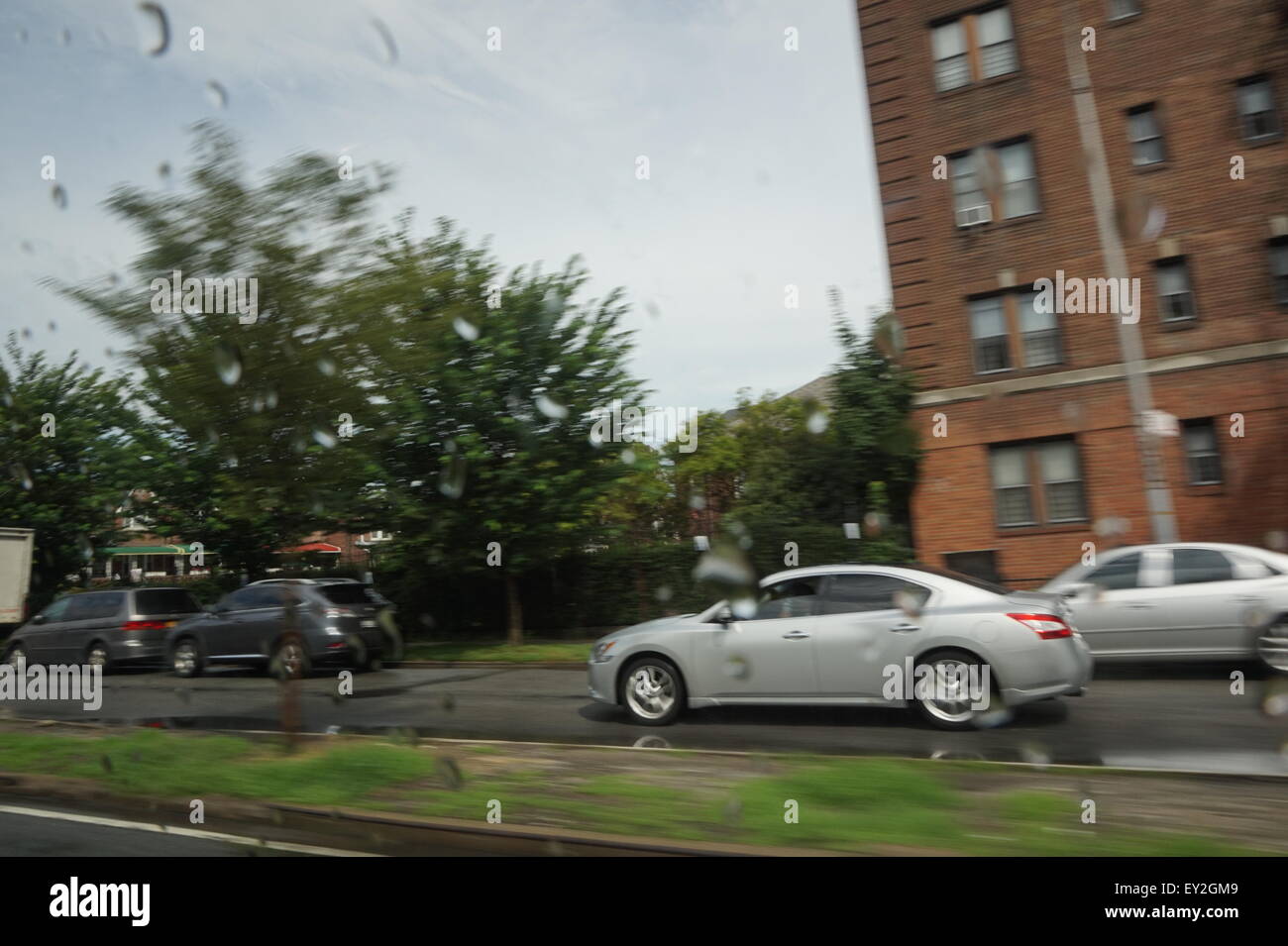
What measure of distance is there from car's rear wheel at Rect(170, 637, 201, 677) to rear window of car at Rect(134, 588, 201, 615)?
1989 mm

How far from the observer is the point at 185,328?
7312 mm

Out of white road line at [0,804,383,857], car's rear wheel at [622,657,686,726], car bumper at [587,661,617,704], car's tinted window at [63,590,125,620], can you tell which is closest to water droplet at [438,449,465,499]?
car's tinted window at [63,590,125,620]

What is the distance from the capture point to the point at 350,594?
1493 cm

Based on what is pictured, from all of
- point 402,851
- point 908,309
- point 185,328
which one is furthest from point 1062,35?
point 402,851

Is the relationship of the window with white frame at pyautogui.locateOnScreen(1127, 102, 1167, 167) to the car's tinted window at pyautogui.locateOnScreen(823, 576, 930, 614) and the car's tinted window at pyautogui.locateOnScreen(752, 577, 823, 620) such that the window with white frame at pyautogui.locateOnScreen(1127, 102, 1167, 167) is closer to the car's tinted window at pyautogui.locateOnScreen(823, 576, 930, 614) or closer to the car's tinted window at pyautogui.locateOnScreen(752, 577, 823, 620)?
the car's tinted window at pyautogui.locateOnScreen(823, 576, 930, 614)

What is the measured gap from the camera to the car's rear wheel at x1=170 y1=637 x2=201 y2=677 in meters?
15.9

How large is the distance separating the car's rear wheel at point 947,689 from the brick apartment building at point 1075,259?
11252 mm

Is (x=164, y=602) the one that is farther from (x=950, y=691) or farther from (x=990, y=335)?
(x=990, y=335)

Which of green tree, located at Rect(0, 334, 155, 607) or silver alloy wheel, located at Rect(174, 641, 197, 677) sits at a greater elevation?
green tree, located at Rect(0, 334, 155, 607)

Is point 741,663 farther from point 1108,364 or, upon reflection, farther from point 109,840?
point 1108,364

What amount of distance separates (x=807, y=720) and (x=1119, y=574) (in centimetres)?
428

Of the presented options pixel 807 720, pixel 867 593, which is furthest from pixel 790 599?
pixel 807 720

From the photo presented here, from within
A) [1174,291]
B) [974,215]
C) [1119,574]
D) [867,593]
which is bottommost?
[1119,574]

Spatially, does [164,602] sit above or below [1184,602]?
above
